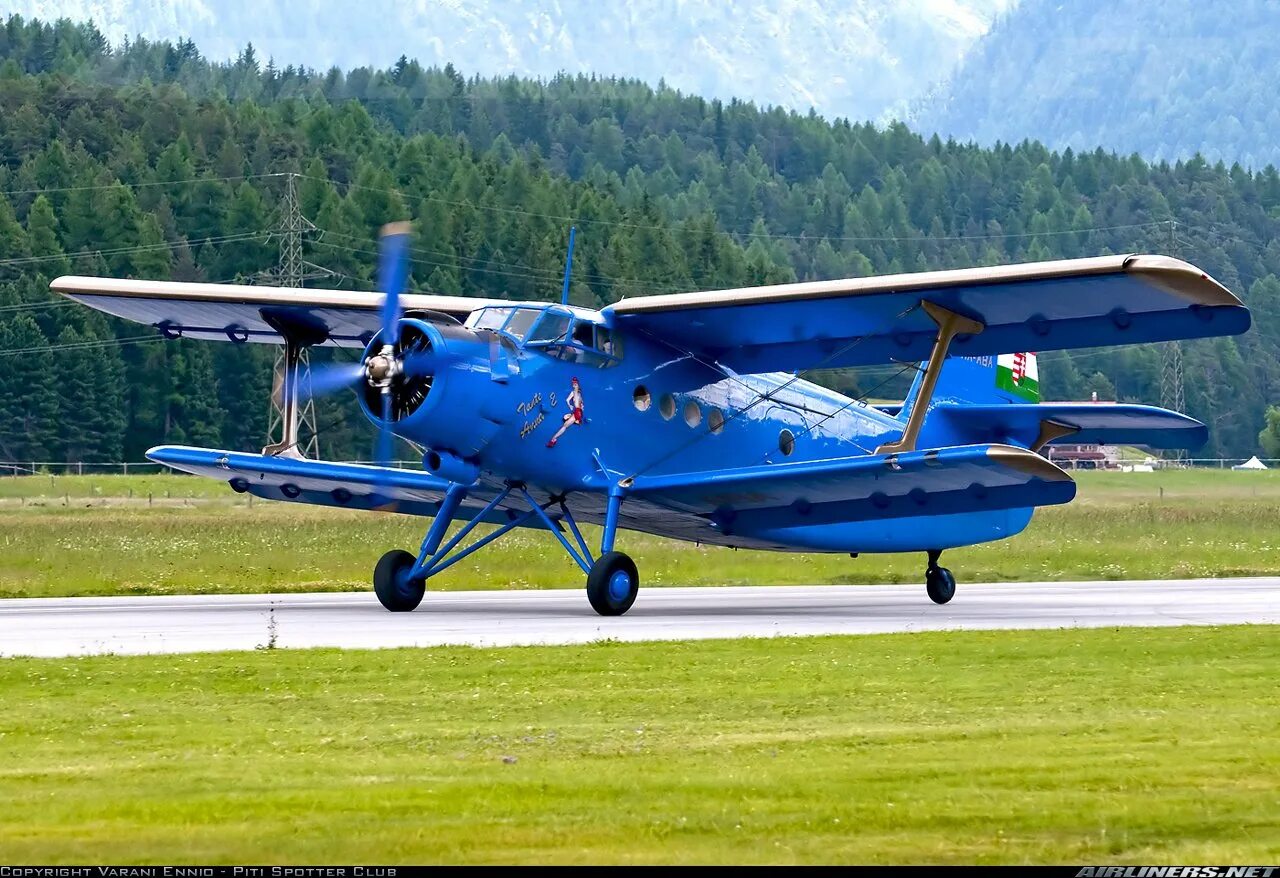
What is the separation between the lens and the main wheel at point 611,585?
2017 centimetres

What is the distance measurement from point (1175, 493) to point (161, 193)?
221ft

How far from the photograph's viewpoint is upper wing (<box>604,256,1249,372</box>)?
19109 millimetres

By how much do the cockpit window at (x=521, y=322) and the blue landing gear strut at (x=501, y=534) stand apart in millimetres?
1747

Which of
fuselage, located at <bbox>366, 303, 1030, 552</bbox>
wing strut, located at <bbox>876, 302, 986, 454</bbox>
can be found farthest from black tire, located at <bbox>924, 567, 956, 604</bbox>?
wing strut, located at <bbox>876, 302, 986, 454</bbox>

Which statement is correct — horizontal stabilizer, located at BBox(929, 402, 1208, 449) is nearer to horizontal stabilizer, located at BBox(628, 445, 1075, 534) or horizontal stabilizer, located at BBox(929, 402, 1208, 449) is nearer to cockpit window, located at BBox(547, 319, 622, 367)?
horizontal stabilizer, located at BBox(628, 445, 1075, 534)

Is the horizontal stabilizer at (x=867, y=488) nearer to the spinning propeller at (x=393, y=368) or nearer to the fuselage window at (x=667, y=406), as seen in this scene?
the fuselage window at (x=667, y=406)

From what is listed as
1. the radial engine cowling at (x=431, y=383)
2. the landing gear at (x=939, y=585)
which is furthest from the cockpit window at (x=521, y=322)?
the landing gear at (x=939, y=585)

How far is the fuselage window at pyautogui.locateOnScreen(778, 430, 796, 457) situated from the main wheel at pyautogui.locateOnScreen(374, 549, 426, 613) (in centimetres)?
503

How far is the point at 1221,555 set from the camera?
33219 mm

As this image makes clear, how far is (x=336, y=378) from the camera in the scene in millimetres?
20062

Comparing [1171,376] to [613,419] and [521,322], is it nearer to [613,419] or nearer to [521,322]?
[613,419]

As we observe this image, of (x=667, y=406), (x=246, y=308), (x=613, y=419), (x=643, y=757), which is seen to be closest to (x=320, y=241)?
(x=246, y=308)

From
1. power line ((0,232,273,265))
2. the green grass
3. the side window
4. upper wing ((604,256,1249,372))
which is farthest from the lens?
power line ((0,232,273,265))

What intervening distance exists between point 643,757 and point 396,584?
38.3ft
